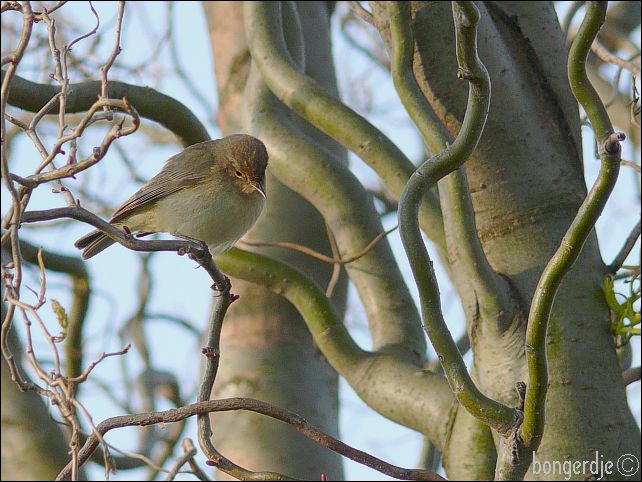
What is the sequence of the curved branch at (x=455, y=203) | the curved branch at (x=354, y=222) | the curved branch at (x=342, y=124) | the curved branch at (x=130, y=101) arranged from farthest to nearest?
1. the curved branch at (x=354, y=222)
2. the curved branch at (x=342, y=124)
3. the curved branch at (x=130, y=101)
4. the curved branch at (x=455, y=203)

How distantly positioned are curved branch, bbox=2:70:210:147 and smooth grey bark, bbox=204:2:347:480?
1035mm

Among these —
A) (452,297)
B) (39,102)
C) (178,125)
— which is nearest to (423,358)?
(178,125)

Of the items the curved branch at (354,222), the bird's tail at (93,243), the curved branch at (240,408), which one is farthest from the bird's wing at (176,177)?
the curved branch at (240,408)

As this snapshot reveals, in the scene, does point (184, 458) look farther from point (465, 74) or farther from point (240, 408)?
point (465, 74)

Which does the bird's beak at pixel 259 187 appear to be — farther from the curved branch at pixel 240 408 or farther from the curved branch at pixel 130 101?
the curved branch at pixel 240 408

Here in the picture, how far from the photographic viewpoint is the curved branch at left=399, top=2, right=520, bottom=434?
252cm

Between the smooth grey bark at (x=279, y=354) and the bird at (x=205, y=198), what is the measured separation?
870mm

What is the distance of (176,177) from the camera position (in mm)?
4238

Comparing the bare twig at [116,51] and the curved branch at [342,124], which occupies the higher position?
the curved branch at [342,124]

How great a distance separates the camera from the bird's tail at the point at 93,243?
13.4ft

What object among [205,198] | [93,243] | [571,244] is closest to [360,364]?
[205,198]

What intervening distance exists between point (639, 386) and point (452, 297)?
1.95 metres

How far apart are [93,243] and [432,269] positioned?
2.10 metres

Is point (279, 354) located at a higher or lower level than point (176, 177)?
lower
